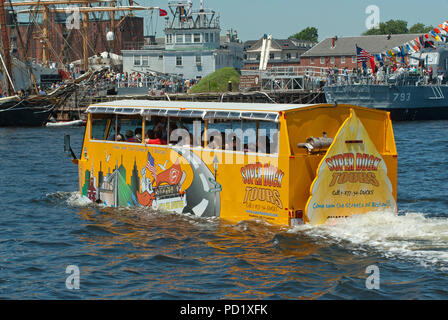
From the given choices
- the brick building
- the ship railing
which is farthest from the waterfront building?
the ship railing

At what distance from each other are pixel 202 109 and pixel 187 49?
74.6 m

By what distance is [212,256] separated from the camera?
13.4m

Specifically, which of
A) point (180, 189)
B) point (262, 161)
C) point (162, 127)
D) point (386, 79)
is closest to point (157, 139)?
point (162, 127)

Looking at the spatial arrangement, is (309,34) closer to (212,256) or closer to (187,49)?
(187,49)

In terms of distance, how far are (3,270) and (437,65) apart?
71013mm

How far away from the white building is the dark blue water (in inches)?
2805

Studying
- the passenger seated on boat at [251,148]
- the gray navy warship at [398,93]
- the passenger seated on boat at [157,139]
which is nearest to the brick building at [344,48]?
the gray navy warship at [398,93]

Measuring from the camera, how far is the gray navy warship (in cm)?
6469

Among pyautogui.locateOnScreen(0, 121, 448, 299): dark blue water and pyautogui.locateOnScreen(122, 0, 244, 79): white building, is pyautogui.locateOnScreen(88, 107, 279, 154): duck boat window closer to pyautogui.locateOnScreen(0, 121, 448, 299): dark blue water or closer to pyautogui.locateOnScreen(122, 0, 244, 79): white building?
pyautogui.locateOnScreen(0, 121, 448, 299): dark blue water

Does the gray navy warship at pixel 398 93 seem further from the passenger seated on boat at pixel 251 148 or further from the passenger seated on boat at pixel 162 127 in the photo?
the passenger seated on boat at pixel 251 148

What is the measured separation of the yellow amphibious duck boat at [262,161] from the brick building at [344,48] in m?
95.1

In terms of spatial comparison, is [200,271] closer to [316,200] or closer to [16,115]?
[316,200]

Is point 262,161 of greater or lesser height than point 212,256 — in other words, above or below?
above

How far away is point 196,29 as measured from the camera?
294 ft
